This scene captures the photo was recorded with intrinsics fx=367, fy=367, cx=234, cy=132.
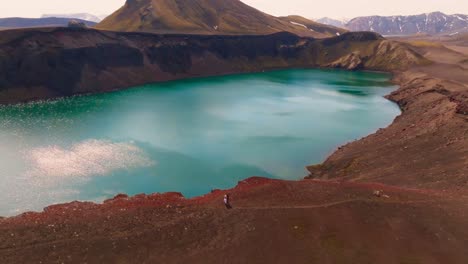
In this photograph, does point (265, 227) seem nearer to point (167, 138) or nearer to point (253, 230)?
point (253, 230)

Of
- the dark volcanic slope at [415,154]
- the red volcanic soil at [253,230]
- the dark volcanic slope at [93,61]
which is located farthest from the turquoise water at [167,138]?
the red volcanic soil at [253,230]

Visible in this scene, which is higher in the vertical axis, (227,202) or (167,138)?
(227,202)

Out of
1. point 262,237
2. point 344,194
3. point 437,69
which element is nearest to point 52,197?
point 262,237

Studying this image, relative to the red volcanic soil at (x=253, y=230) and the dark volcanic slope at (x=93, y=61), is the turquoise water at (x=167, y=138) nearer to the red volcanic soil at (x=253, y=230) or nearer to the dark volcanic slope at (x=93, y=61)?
the dark volcanic slope at (x=93, y=61)

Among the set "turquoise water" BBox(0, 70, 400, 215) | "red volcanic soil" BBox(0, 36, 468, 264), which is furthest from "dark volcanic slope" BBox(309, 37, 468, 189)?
"turquoise water" BBox(0, 70, 400, 215)

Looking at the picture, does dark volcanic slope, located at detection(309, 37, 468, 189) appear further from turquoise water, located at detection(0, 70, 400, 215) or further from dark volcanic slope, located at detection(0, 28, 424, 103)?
dark volcanic slope, located at detection(0, 28, 424, 103)

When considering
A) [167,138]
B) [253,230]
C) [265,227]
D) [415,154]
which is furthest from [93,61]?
[265,227]
